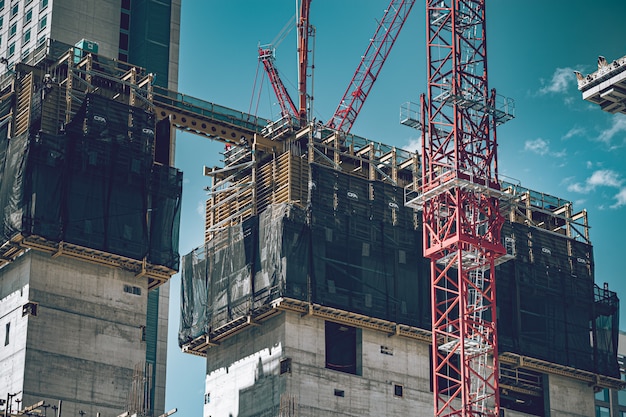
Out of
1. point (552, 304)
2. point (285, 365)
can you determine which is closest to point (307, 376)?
point (285, 365)

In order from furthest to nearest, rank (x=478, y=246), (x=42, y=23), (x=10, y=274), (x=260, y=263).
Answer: (x=42, y=23) → (x=260, y=263) → (x=10, y=274) → (x=478, y=246)

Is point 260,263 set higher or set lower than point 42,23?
lower

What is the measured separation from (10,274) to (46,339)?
26.7ft

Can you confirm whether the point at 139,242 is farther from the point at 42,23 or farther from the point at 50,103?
the point at 42,23

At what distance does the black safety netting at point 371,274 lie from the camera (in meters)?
145

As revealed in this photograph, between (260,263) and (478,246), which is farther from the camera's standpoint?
(260,263)

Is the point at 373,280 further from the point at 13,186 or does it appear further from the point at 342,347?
the point at 13,186

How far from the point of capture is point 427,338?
150 m

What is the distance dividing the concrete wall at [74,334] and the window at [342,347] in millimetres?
20883

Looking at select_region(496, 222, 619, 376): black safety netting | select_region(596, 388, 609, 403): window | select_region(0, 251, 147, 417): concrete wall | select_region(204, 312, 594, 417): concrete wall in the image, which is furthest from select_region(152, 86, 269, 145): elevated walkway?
select_region(596, 388, 609, 403): window

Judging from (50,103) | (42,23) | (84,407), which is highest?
(42,23)

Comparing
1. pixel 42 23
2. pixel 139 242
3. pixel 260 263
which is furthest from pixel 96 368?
pixel 42 23

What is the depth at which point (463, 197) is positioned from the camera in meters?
125

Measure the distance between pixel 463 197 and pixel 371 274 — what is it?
1016 inches
